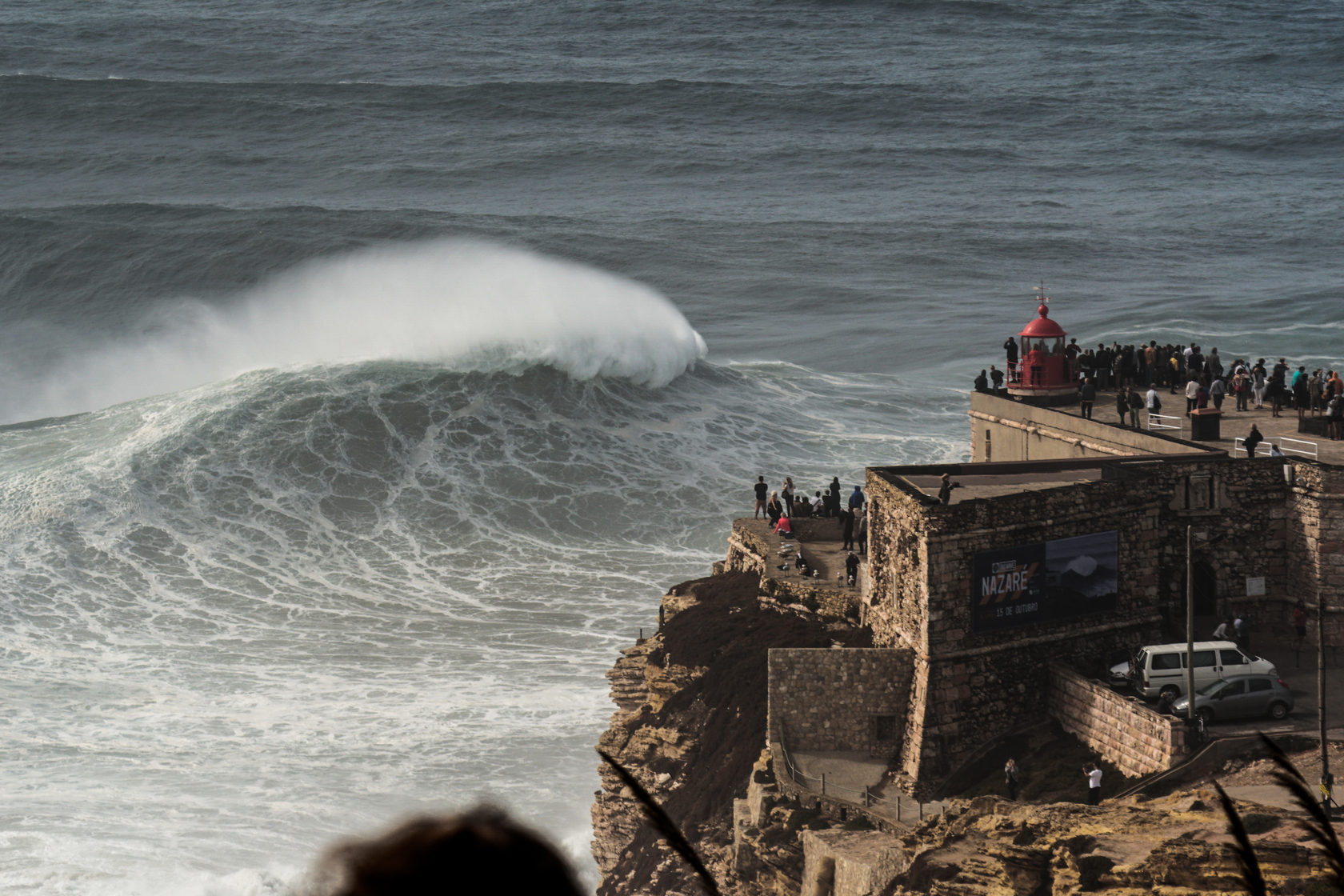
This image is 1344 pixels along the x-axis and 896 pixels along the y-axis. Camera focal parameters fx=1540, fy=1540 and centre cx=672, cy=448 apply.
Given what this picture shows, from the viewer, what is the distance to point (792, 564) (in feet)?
67.3

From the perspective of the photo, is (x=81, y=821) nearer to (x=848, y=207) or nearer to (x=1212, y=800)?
(x=1212, y=800)

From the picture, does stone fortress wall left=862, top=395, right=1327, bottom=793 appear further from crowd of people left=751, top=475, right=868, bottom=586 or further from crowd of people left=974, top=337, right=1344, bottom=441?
crowd of people left=974, top=337, right=1344, bottom=441

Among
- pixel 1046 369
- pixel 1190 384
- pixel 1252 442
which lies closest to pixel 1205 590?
pixel 1252 442

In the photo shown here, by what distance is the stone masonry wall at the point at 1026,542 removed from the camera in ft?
52.3

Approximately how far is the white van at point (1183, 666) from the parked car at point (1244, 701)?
20 cm

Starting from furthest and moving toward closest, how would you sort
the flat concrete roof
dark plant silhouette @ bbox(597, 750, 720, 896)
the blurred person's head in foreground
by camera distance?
the flat concrete roof < dark plant silhouette @ bbox(597, 750, 720, 896) < the blurred person's head in foreground

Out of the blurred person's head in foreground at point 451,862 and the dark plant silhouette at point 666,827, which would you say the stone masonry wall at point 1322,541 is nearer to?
the dark plant silhouette at point 666,827

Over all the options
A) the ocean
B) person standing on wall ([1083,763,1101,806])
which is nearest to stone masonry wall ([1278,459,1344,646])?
person standing on wall ([1083,763,1101,806])

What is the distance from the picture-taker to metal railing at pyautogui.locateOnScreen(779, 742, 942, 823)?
15.0m

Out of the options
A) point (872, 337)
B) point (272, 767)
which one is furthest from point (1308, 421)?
point (872, 337)

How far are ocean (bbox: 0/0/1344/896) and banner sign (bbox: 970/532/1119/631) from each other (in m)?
7.32

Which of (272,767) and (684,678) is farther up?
(684,678)

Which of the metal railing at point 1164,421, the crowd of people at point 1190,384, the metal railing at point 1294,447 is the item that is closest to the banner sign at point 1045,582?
the metal railing at point 1294,447

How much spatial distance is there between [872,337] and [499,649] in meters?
30.9
